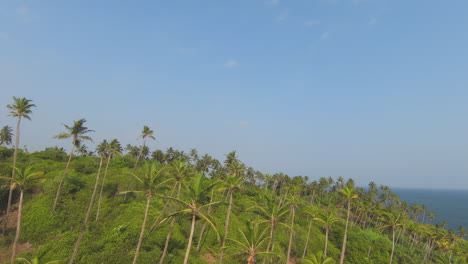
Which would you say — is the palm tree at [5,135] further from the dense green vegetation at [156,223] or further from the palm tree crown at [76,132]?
the palm tree crown at [76,132]

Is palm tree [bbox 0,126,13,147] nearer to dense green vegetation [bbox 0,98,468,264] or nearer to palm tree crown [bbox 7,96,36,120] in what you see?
dense green vegetation [bbox 0,98,468,264]

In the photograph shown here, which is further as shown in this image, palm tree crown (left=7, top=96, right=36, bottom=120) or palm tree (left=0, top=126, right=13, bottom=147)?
palm tree (left=0, top=126, right=13, bottom=147)

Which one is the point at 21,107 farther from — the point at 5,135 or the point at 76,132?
the point at 5,135

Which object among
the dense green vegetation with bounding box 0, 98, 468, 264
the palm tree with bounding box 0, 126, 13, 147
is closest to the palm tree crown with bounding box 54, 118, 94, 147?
the dense green vegetation with bounding box 0, 98, 468, 264

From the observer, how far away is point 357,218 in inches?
4200

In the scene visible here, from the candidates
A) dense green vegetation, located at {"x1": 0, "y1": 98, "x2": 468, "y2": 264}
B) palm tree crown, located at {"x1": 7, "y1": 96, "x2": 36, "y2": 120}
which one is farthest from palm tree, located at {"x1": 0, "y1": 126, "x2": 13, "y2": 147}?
palm tree crown, located at {"x1": 7, "y1": 96, "x2": 36, "y2": 120}

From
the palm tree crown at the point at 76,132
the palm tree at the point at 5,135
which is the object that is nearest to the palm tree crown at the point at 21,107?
the palm tree crown at the point at 76,132

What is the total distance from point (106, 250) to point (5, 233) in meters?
22.4

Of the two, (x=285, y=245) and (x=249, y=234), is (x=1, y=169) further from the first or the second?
(x=285, y=245)

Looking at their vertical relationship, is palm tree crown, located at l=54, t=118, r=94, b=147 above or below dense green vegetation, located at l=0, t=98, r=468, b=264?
above

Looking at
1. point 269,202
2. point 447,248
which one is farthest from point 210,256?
point 447,248

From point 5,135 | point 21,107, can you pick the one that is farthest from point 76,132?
point 5,135

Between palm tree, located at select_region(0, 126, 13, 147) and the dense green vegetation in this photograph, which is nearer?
the dense green vegetation

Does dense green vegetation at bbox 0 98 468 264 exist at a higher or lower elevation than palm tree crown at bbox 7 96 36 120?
lower
